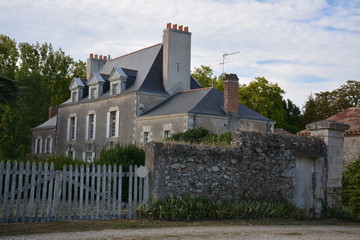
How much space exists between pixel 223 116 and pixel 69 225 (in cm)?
1574

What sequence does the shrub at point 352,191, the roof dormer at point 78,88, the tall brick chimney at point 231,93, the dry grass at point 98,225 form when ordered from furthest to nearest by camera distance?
the roof dormer at point 78,88 < the tall brick chimney at point 231,93 < the shrub at point 352,191 < the dry grass at point 98,225

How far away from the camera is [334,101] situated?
4059 centimetres

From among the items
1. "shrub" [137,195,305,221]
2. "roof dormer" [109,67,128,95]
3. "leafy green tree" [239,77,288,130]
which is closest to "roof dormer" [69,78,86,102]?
"roof dormer" [109,67,128,95]

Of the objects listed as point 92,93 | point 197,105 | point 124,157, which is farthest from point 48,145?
point 124,157

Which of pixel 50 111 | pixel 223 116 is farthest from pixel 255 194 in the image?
pixel 50 111

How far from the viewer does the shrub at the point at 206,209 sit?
11.1 m

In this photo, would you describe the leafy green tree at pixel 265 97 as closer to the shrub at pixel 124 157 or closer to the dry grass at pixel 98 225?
the shrub at pixel 124 157

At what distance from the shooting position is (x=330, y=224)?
1229 cm

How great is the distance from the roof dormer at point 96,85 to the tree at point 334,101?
19351 mm

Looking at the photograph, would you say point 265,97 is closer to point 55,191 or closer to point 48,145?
point 48,145

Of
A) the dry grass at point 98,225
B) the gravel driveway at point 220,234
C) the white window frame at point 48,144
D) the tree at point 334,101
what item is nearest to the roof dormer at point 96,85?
the white window frame at point 48,144

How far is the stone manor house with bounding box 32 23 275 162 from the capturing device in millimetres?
24891

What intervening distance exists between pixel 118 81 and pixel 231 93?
8.33 metres

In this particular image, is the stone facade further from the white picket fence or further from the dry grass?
the dry grass
